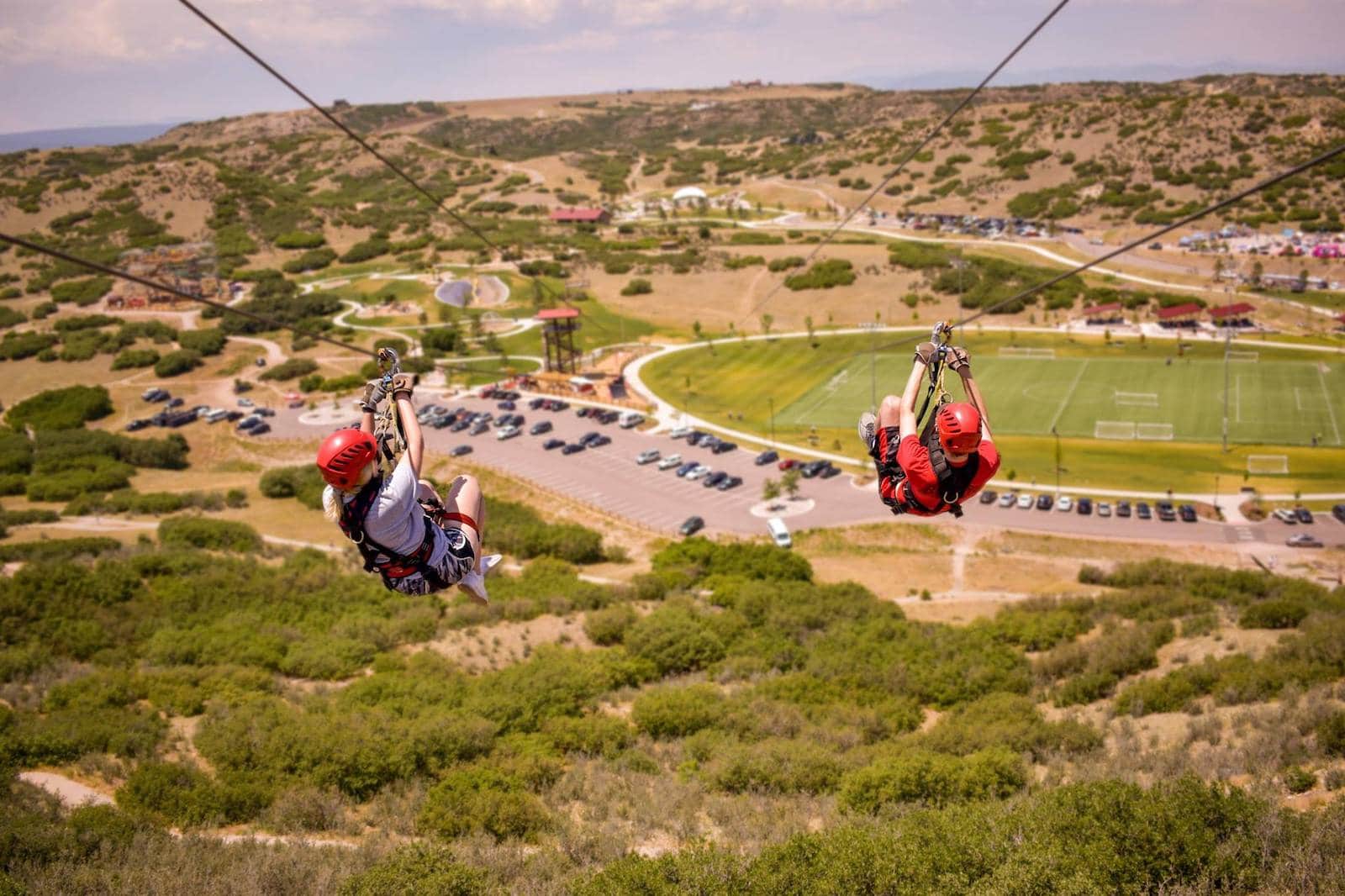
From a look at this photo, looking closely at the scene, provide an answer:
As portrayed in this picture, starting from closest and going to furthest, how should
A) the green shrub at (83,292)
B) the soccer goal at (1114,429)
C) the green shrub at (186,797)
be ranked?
the green shrub at (186,797), the soccer goal at (1114,429), the green shrub at (83,292)

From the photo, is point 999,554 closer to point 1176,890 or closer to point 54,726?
point 1176,890

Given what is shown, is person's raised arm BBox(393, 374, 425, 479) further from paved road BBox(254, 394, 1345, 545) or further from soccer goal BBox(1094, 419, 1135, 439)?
soccer goal BBox(1094, 419, 1135, 439)

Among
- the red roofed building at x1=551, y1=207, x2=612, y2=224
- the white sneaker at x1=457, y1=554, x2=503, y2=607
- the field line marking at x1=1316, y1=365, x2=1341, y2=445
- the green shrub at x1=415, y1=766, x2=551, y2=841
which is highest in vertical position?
the red roofed building at x1=551, y1=207, x2=612, y2=224

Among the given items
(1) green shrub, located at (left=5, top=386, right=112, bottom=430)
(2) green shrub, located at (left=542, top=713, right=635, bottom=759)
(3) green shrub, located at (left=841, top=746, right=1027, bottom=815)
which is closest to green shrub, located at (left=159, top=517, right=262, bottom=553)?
(2) green shrub, located at (left=542, top=713, right=635, bottom=759)

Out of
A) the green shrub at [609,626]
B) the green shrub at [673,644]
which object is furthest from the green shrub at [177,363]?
the green shrub at [673,644]

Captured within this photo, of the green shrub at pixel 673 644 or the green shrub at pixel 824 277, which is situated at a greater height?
the green shrub at pixel 824 277

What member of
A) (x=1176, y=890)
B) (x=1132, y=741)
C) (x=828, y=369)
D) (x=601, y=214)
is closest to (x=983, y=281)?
(x=828, y=369)

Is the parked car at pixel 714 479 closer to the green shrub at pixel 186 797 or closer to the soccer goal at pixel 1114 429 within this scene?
the soccer goal at pixel 1114 429
